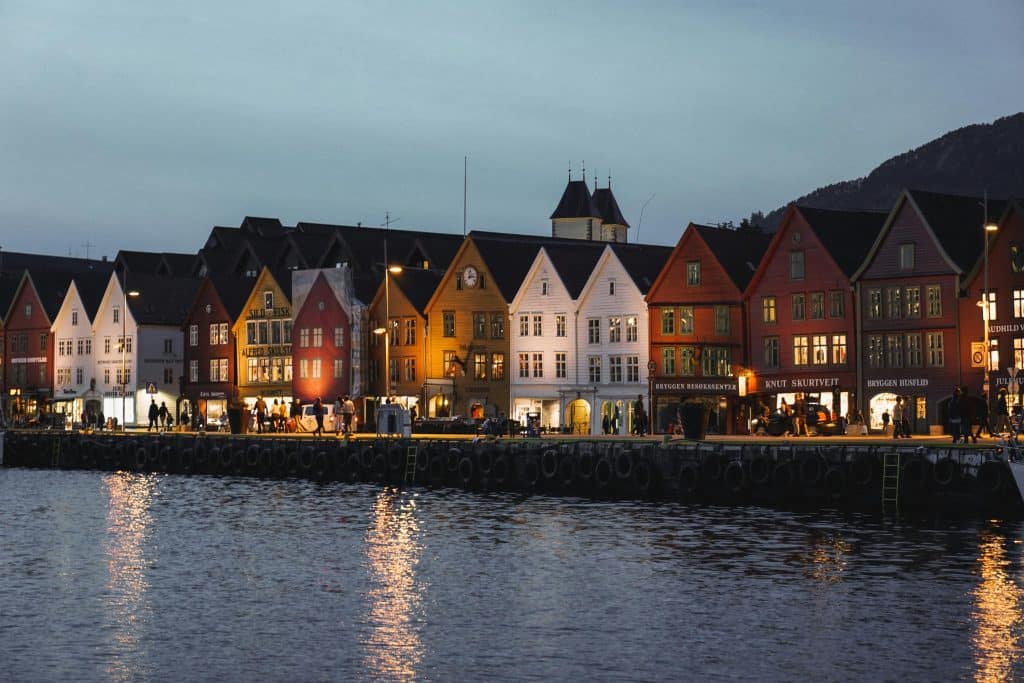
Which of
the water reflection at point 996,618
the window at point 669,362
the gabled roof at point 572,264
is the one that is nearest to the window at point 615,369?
the window at point 669,362

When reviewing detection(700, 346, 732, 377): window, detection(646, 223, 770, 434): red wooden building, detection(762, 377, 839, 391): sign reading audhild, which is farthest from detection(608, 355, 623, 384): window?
detection(762, 377, 839, 391): sign reading audhild

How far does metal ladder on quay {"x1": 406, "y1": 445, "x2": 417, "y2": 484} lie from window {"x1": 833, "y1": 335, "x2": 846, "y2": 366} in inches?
976

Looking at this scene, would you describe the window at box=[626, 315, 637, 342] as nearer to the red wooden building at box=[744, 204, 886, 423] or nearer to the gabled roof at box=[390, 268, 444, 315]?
the red wooden building at box=[744, 204, 886, 423]

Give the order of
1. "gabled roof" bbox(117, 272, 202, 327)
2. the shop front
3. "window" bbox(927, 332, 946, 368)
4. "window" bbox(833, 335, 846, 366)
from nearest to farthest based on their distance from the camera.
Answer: "window" bbox(927, 332, 946, 368), "window" bbox(833, 335, 846, 366), the shop front, "gabled roof" bbox(117, 272, 202, 327)

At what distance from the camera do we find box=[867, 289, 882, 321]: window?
86.9 m

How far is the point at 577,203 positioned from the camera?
507 ft

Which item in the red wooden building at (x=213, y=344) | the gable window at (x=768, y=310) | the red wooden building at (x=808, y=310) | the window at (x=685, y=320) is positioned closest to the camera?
the red wooden building at (x=808, y=310)

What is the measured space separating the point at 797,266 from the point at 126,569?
A: 54924 mm

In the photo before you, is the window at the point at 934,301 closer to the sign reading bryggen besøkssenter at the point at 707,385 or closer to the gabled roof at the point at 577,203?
the sign reading bryggen besøkssenter at the point at 707,385

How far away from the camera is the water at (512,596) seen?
30.6m

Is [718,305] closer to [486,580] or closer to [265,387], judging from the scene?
[265,387]

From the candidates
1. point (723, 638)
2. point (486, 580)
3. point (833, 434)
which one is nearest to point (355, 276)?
point (833, 434)

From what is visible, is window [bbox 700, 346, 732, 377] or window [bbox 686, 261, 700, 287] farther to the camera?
window [bbox 686, 261, 700, 287]

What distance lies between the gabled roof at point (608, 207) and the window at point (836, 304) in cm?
6965
